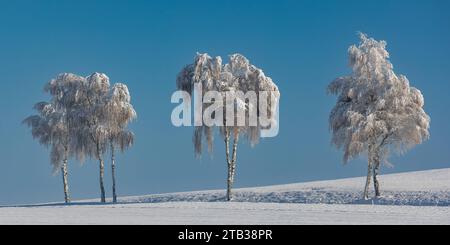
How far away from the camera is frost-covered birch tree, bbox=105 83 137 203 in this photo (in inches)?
1930

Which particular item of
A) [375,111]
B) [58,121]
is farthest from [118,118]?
[375,111]

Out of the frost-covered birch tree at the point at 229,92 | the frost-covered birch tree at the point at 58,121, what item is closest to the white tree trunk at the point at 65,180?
the frost-covered birch tree at the point at 58,121

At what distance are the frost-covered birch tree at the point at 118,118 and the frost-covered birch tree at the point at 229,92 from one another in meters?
5.77

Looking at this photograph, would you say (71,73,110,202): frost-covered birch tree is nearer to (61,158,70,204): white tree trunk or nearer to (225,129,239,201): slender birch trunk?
(61,158,70,204): white tree trunk

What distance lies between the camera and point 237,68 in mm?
46500

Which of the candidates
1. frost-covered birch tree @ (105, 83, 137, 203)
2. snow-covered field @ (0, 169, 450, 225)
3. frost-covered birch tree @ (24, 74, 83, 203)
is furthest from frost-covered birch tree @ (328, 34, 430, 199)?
frost-covered birch tree @ (24, 74, 83, 203)

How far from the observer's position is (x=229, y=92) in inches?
1764

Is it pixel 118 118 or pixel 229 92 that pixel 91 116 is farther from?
pixel 229 92

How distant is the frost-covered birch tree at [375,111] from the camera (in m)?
45.2

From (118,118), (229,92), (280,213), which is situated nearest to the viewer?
(280,213)

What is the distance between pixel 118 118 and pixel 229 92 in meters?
9.76

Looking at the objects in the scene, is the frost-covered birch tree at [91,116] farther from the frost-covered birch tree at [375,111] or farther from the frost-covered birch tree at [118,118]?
the frost-covered birch tree at [375,111]
